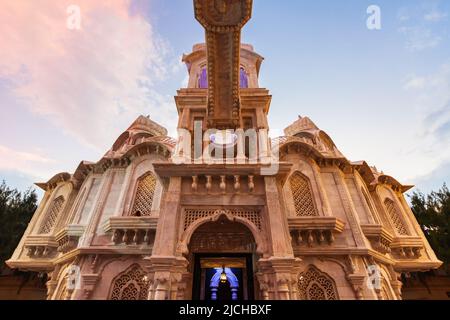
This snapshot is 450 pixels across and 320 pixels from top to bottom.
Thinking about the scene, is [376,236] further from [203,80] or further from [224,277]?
[203,80]

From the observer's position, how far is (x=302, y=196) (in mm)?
10883

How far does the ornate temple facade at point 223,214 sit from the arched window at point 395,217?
6cm

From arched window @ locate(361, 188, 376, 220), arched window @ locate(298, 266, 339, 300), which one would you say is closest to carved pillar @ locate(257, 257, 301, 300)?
arched window @ locate(298, 266, 339, 300)

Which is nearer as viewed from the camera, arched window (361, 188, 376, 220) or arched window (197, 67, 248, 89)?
arched window (361, 188, 376, 220)

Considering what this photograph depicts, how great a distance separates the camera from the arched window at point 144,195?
10613mm

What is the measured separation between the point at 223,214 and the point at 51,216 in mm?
11523

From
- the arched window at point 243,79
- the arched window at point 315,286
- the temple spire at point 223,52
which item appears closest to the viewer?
the temple spire at point 223,52

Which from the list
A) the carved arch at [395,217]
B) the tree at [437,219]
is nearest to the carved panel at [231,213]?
the carved arch at [395,217]

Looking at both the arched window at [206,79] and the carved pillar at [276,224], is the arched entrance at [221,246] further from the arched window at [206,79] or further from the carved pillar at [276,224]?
the arched window at [206,79]

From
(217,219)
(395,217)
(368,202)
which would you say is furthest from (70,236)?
(395,217)

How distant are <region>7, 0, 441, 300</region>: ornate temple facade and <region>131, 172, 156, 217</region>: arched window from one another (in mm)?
68

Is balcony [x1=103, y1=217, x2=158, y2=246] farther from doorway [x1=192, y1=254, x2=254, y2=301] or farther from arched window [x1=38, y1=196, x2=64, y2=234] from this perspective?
arched window [x1=38, y1=196, x2=64, y2=234]

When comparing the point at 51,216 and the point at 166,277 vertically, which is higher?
the point at 51,216

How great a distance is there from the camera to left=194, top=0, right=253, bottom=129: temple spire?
5719mm
